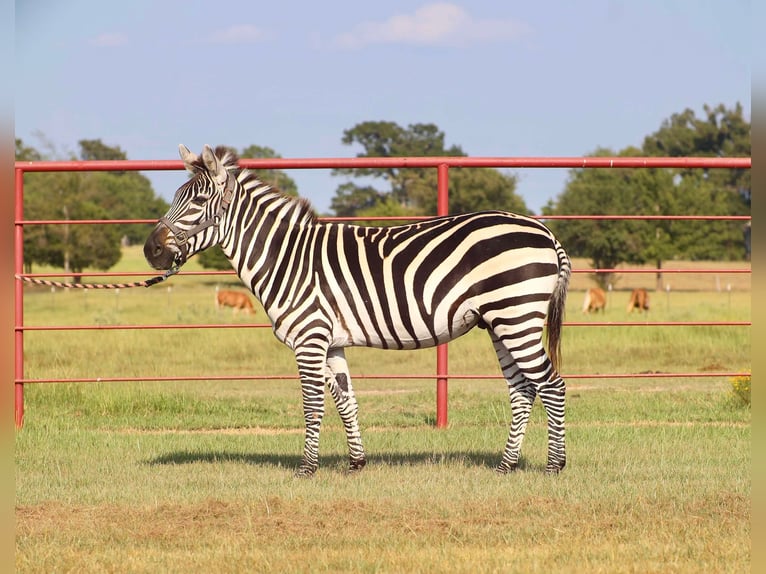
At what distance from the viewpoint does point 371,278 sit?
20.5ft

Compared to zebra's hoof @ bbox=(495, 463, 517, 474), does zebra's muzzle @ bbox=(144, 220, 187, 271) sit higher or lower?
higher

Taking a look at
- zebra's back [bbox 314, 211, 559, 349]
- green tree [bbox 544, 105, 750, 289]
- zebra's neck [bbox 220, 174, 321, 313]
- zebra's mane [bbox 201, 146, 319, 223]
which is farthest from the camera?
green tree [bbox 544, 105, 750, 289]

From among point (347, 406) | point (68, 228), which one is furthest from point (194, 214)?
point (68, 228)

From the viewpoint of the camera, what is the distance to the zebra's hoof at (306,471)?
6270 mm

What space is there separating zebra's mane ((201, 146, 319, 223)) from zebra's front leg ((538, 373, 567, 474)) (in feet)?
5.95

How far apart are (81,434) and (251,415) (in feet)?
5.21

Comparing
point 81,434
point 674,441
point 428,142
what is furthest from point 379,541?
point 428,142

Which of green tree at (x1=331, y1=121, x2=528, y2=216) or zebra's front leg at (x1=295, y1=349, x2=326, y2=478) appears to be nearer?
zebra's front leg at (x1=295, y1=349, x2=326, y2=478)

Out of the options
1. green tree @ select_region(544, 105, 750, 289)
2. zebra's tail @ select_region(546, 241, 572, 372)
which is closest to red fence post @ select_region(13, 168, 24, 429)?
zebra's tail @ select_region(546, 241, 572, 372)

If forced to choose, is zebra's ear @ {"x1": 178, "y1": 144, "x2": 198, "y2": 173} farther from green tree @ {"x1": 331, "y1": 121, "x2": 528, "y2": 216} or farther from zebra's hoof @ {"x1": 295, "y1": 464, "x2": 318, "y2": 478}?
green tree @ {"x1": 331, "y1": 121, "x2": 528, "y2": 216}

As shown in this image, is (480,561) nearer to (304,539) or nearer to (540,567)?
(540,567)

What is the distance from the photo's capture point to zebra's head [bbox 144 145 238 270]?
6293 millimetres

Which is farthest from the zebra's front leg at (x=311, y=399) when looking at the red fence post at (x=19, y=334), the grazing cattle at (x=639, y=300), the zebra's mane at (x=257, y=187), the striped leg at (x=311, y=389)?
the grazing cattle at (x=639, y=300)

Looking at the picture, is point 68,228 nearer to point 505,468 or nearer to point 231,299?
point 231,299
